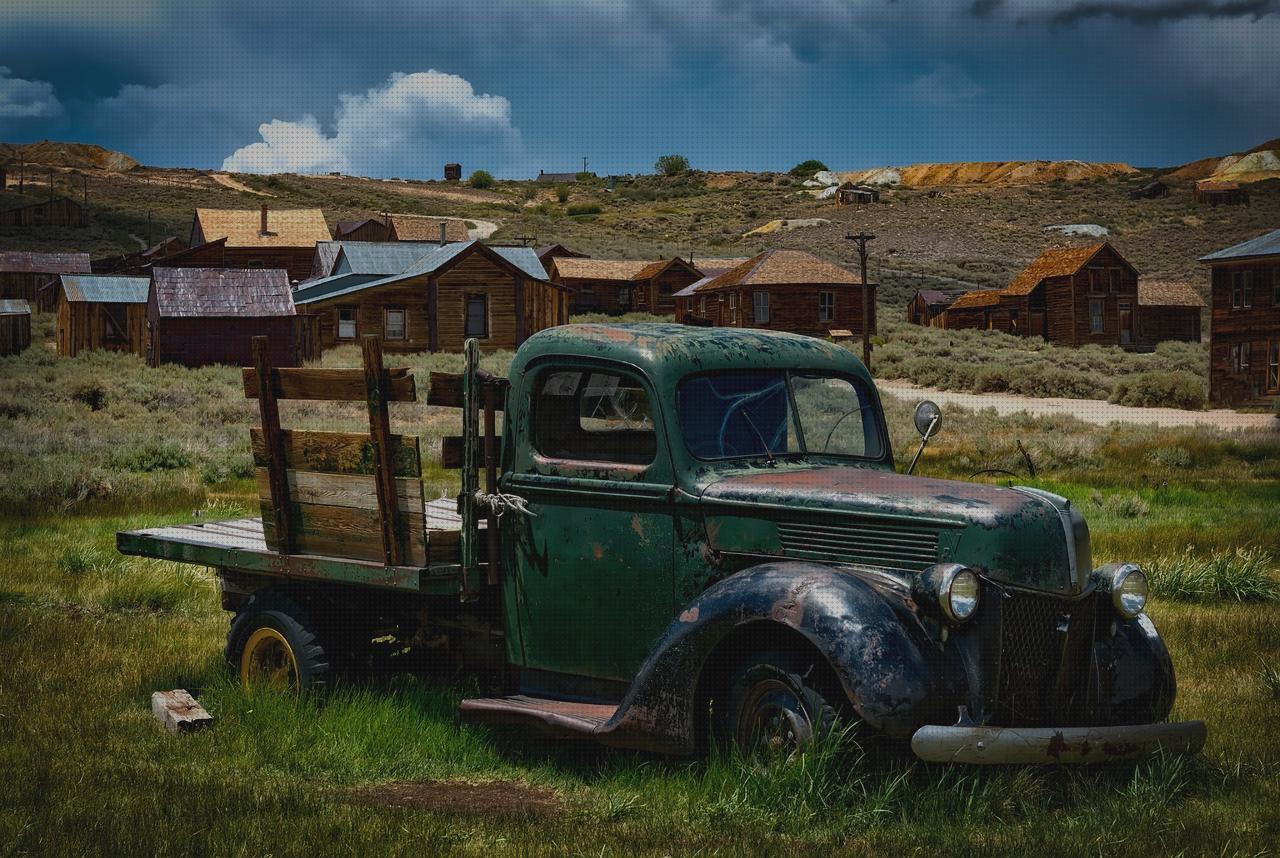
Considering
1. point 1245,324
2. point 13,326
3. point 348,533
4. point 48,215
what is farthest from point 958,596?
point 48,215

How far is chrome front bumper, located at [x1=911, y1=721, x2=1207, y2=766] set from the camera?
4.33 metres

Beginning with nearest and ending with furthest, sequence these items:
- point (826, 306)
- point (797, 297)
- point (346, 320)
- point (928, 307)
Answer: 1. point (346, 320)
2. point (797, 297)
3. point (826, 306)
4. point (928, 307)

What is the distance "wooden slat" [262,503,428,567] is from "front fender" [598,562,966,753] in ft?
4.74

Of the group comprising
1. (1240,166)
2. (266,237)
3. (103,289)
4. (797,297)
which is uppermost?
(1240,166)

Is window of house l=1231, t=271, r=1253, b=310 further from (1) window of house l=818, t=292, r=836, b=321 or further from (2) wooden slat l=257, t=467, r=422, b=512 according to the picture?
(2) wooden slat l=257, t=467, r=422, b=512

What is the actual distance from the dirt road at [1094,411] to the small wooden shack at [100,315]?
27.9m

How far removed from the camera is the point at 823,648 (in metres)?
4.48

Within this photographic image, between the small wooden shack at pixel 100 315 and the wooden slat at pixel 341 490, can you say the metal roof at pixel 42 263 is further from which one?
the wooden slat at pixel 341 490

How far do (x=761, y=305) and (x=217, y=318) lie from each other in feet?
83.7

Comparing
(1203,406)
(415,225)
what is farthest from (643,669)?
(415,225)

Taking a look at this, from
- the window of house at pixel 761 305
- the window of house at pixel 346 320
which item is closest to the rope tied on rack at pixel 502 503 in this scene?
the window of house at pixel 346 320

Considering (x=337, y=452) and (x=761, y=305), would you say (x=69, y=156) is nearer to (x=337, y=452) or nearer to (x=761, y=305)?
(x=761, y=305)

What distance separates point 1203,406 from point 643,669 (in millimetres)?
36886

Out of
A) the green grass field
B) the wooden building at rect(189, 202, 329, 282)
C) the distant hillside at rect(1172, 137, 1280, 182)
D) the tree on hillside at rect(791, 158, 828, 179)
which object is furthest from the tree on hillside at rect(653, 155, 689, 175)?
the green grass field
